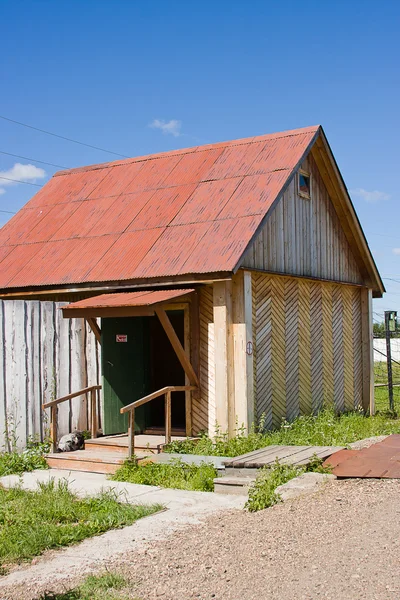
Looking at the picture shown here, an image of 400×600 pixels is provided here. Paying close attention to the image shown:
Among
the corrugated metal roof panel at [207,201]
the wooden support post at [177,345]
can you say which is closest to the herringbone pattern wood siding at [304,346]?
the wooden support post at [177,345]

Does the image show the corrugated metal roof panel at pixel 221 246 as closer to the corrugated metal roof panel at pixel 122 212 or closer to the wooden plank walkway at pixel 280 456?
the corrugated metal roof panel at pixel 122 212

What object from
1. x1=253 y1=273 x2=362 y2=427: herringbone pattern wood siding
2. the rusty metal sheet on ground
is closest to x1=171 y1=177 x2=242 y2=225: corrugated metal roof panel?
x1=253 y1=273 x2=362 y2=427: herringbone pattern wood siding

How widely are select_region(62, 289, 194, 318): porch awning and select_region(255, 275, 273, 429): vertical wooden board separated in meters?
1.69

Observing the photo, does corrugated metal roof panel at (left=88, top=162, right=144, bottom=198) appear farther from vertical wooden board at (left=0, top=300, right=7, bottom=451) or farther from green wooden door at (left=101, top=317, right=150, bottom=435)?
vertical wooden board at (left=0, top=300, right=7, bottom=451)

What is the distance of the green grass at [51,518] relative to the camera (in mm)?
7352

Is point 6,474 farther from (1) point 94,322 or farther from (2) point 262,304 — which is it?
(2) point 262,304

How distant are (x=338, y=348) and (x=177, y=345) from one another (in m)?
5.81

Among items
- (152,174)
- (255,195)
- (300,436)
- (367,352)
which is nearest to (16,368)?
(300,436)

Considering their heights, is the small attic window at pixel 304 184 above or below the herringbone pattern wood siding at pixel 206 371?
above

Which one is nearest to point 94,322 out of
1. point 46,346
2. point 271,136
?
point 46,346

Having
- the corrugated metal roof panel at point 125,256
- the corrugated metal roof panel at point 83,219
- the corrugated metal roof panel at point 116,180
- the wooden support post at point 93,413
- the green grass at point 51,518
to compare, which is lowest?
the green grass at point 51,518

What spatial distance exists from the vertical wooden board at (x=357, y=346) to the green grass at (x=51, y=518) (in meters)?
9.51

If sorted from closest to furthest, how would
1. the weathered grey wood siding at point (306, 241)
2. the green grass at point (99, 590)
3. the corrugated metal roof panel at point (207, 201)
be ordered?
the green grass at point (99, 590), the corrugated metal roof panel at point (207, 201), the weathered grey wood siding at point (306, 241)

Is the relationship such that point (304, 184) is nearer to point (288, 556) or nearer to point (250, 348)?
point (250, 348)
